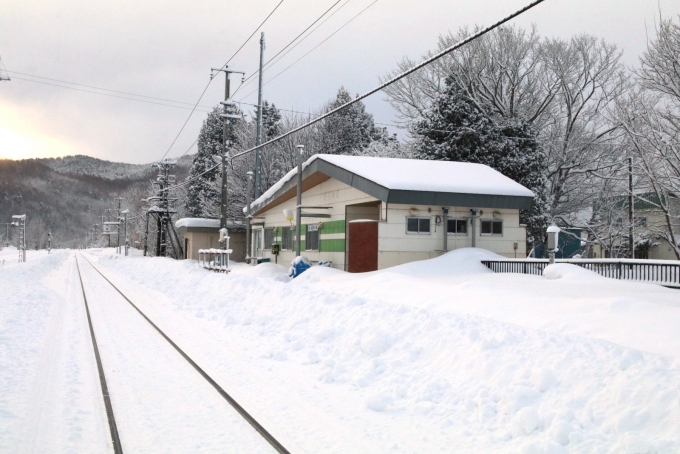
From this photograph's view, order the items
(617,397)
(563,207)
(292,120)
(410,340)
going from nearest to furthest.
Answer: (617,397) → (410,340) → (563,207) → (292,120)

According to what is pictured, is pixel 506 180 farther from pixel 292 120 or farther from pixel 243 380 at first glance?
pixel 292 120

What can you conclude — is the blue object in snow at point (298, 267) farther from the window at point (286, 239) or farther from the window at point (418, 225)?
the window at point (286, 239)

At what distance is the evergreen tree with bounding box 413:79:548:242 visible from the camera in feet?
109

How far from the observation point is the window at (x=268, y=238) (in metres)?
32.7

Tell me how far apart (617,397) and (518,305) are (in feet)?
14.4

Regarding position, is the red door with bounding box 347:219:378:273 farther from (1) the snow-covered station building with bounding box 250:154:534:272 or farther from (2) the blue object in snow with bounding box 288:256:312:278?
(2) the blue object in snow with bounding box 288:256:312:278

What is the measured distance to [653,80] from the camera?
18578mm

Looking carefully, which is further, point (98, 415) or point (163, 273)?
point (163, 273)

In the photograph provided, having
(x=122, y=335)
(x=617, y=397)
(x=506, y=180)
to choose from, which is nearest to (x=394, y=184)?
(x=506, y=180)

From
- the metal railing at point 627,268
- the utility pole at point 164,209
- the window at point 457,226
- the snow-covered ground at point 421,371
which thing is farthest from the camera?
the utility pole at point 164,209

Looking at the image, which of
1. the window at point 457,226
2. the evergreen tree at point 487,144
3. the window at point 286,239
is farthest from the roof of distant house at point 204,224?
the window at point 457,226

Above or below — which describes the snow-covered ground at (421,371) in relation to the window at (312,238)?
below

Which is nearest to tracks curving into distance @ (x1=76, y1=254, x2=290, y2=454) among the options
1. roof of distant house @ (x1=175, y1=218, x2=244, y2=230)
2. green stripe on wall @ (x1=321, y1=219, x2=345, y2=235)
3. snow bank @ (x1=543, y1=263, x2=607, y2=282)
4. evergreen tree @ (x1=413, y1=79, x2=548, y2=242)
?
snow bank @ (x1=543, y1=263, x2=607, y2=282)

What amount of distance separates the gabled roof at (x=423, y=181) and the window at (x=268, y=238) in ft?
27.7
